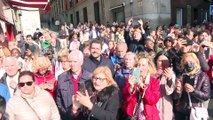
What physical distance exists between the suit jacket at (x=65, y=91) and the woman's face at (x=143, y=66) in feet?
2.35

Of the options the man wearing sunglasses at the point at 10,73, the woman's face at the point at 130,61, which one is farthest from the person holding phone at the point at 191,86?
the man wearing sunglasses at the point at 10,73

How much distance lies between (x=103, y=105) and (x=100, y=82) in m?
0.27

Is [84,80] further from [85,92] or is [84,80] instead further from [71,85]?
[85,92]

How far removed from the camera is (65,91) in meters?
3.99

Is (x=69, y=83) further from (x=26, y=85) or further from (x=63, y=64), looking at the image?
(x=63, y=64)

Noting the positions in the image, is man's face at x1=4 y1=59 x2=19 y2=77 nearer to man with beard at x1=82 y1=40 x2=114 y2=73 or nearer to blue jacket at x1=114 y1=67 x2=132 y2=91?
man with beard at x1=82 y1=40 x2=114 y2=73

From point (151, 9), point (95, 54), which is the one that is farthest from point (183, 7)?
point (95, 54)

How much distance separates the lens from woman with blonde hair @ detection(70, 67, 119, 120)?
10.8ft

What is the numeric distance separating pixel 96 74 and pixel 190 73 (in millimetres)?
1383

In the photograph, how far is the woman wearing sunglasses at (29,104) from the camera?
330 centimetres

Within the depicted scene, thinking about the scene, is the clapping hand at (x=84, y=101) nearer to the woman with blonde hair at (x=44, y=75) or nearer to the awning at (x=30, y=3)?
the woman with blonde hair at (x=44, y=75)

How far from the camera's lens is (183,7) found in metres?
26.2

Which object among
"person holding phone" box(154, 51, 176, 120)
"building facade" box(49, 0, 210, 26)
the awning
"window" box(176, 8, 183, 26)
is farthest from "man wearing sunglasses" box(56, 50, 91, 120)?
"window" box(176, 8, 183, 26)

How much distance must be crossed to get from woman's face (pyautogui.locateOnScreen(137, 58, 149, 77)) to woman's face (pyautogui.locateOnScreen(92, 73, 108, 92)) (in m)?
0.66
